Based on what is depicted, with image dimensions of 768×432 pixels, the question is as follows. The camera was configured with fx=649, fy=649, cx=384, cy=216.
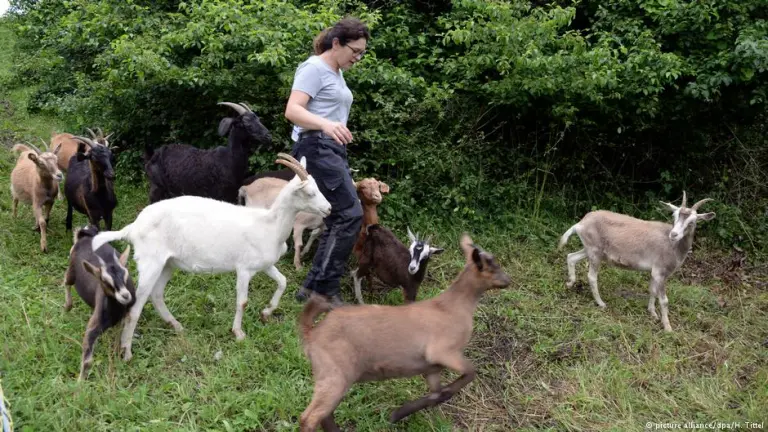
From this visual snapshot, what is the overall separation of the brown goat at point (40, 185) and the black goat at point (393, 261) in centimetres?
328

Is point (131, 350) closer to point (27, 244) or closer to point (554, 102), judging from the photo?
point (27, 244)

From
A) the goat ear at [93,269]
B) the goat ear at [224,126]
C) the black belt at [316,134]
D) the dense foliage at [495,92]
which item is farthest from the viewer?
the dense foliage at [495,92]

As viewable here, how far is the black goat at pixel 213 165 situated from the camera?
650 cm

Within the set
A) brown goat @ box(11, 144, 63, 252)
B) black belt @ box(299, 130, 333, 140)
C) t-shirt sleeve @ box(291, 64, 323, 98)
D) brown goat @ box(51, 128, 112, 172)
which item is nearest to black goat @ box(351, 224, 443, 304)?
black belt @ box(299, 130, 333, 140)

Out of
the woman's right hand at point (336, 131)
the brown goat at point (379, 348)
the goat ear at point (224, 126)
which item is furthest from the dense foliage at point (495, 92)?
the brown goat at point (379, 348)

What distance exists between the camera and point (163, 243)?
4895 mm

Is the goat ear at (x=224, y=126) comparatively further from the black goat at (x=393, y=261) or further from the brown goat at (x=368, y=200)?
the black goat at (x=393, y=261)

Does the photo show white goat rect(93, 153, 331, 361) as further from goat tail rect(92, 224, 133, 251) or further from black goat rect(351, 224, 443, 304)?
black goat rect(351, 224, 443, 304)

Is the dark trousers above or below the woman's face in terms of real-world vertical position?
below

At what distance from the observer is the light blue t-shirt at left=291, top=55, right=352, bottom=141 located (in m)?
4.60

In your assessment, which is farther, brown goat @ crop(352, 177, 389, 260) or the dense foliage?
the dense foliage

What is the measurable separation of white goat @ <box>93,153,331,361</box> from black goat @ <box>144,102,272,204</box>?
153 cm

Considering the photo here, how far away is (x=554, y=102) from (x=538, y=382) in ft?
13.0

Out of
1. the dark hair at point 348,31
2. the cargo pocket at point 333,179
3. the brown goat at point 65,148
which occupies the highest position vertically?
the dark hair at point 348,31
